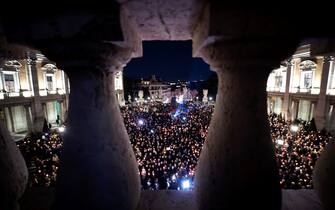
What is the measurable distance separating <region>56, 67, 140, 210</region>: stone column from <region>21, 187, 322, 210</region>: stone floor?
44cm

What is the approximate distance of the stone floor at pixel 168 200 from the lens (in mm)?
1606

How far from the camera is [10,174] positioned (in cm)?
133

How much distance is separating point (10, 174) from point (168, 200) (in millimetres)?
1258

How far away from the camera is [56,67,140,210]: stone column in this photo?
119cm

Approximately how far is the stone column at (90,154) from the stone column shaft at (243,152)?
635mm

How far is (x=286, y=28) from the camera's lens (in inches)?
38.9

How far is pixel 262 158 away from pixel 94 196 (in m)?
1.09

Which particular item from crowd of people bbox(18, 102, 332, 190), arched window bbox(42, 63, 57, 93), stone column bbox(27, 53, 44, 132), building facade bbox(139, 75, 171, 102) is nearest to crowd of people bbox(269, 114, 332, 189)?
crowd of people bbox(18, 102, 332, 190)

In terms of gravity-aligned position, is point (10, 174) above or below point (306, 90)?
above

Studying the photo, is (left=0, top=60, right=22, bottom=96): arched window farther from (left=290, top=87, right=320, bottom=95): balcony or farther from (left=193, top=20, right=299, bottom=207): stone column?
(left=290, top=87, right=320, bottom=95): balcony

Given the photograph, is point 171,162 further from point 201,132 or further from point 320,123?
point 320,123

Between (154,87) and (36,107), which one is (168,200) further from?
(154,87)

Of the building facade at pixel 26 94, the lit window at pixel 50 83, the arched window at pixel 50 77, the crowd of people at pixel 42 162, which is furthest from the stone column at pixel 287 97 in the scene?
the lit window at pixel 50 83

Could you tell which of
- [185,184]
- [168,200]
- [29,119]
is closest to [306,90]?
[185,184]
